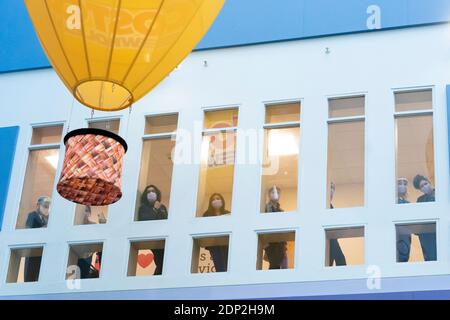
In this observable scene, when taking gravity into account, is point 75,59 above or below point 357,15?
below

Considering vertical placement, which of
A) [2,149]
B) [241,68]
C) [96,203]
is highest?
[241,68]

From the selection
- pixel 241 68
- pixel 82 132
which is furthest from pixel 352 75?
pixel 82 132

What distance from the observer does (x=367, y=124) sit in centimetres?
1130

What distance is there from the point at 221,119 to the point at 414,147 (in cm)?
214

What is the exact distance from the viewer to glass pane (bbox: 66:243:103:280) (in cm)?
1144

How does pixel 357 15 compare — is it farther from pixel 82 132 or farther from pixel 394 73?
pixel 82 132

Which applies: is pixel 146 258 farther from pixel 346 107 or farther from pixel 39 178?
pixel 346 107

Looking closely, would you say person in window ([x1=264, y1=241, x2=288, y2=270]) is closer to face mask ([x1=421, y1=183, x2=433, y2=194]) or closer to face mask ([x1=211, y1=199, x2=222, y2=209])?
face mask ([x1=211, y1=199, x2=222, y2=209])

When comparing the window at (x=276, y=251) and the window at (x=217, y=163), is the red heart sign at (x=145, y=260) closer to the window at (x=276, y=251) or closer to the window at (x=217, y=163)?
A: the window at (x=217, y=163)

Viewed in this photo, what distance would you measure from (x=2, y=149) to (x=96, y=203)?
11.5 feet

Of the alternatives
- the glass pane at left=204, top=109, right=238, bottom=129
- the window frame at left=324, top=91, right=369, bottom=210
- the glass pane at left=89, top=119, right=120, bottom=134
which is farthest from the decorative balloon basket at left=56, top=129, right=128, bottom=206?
the glass pane at left=89, top=119, right=120, bottom=134

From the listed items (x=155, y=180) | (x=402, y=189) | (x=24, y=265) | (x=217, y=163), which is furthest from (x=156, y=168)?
(x=402, y=189)

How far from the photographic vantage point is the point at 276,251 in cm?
1098

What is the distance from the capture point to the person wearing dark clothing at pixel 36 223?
11.6 meters
